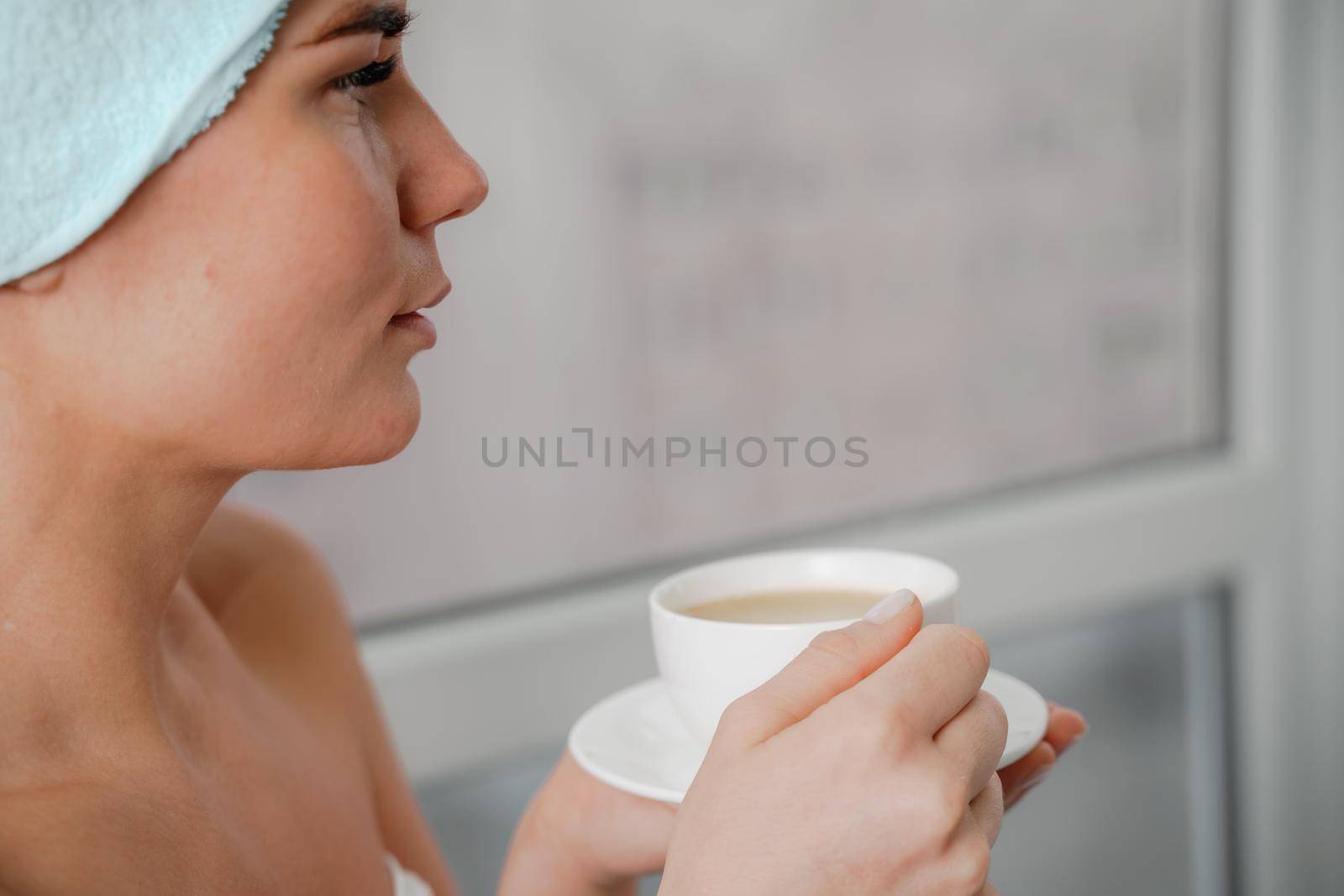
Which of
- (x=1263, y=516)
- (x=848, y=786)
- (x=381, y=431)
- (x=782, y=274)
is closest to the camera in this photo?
(x=848, y=786)

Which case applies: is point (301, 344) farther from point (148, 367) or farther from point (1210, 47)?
point (1210, 47)

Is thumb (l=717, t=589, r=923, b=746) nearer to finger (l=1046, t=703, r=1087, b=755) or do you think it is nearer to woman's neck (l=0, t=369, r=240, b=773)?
finger (l=1046, t=703, r=1087, b=755)

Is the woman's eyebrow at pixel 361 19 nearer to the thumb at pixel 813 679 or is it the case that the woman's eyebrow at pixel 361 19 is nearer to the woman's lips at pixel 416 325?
the woman's lips at pixel 416 325

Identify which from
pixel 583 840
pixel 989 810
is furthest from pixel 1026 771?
pixel 583 840

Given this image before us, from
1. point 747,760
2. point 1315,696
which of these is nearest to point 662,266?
point 747,760

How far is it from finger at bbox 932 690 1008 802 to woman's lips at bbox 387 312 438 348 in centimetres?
30

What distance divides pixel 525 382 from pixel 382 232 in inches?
22.5

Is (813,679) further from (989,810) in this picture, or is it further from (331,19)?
(331,19)

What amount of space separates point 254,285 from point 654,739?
0.30m

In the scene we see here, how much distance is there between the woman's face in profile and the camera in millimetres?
506

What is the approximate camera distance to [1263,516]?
158cm

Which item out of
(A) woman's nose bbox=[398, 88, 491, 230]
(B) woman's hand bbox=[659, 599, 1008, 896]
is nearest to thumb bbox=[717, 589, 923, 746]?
(B) woman's hand bbox=[659, 599, 1008, 896]

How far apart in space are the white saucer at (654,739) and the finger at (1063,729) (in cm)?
2

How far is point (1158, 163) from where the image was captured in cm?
150
